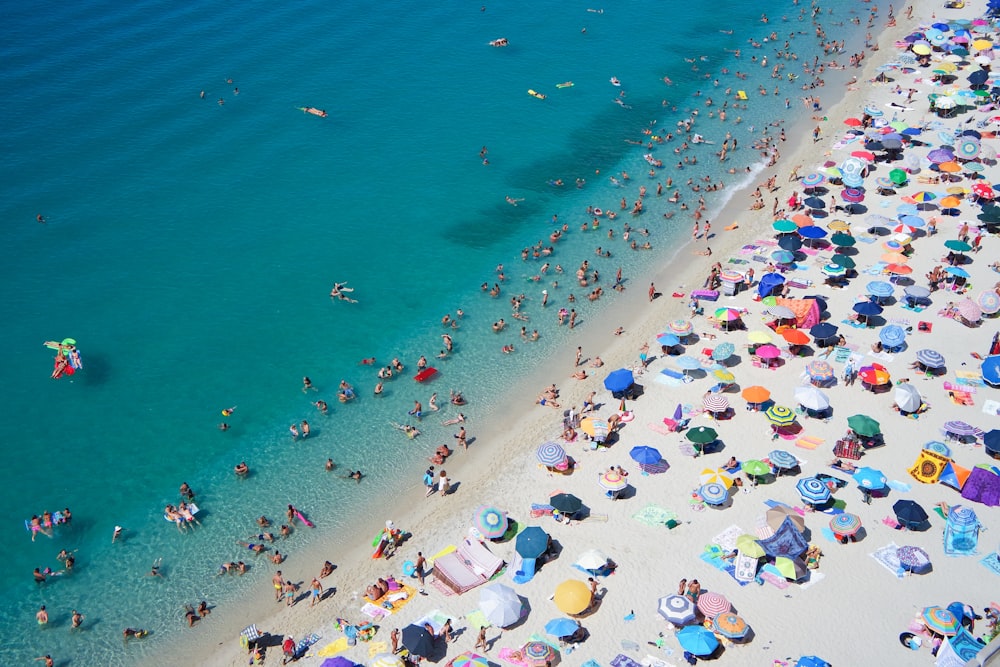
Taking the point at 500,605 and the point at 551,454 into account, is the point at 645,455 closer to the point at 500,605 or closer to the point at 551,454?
the point at 551,454

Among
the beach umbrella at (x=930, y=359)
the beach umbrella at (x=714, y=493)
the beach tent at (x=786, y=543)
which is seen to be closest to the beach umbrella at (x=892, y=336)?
the beach umbrella at (x=930, y=359)

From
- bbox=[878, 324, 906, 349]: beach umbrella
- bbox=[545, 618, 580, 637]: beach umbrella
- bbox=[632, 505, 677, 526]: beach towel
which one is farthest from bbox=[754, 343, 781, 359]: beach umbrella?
bbox=[545, 618, 580, 637]: beach umbrella

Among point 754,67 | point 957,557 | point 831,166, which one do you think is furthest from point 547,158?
point 957,557

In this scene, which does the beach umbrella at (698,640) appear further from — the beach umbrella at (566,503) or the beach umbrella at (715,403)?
the beach umbrella at (715,403)

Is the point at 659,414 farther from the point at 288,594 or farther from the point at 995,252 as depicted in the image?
the point at 995,252

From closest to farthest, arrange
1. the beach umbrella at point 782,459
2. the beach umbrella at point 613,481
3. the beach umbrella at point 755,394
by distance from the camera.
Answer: the beach umbrella at point 782,459, the beach umbrella at point 613,481, the beach umbrella at point 755,394

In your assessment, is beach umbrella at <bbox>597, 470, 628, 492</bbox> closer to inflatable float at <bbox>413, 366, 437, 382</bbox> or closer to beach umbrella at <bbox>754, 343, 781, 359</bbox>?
beach umbrella at <bbox>754, 343, 781, 359</bbox>
